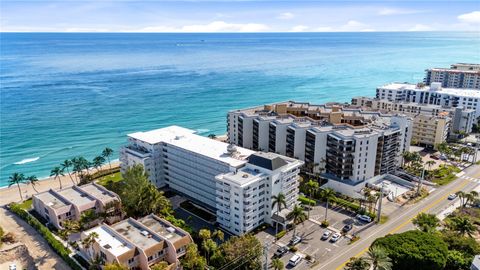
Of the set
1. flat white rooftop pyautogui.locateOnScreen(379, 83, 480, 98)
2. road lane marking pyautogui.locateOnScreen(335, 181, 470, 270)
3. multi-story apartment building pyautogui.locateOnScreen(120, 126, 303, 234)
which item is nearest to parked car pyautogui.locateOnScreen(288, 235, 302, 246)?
multi-story apartment building pyautogui.locateOnScreen(120, 126, 303, 234)

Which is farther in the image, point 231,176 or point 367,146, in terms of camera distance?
point 367,146

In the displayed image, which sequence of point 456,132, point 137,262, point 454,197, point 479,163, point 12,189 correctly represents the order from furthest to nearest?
point 456,132 → point 479,163 → point 12,189 → point 454,197 → point 137,262

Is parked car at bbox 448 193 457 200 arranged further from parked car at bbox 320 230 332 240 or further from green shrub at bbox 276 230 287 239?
green shrub at bbox 276 230 287 239

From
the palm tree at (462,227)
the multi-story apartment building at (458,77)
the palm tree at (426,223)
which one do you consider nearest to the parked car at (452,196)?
the palm tree at (462,227)

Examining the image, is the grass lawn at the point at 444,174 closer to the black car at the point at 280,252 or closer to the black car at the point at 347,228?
the black car at the point at 347,228

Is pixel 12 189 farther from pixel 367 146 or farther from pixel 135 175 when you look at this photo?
pixel 367 146

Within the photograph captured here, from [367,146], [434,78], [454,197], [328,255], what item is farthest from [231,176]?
[434,78]

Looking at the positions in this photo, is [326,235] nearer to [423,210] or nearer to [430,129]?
[423,210]
